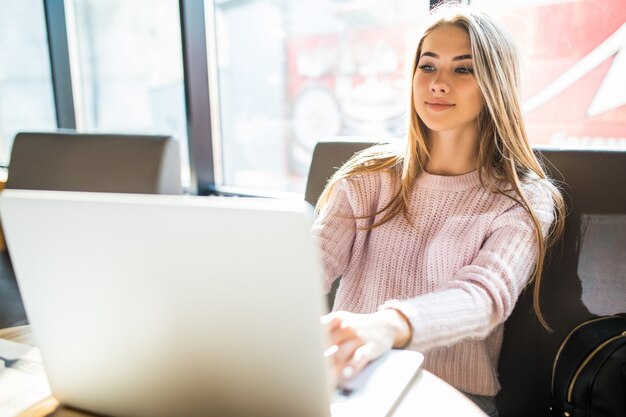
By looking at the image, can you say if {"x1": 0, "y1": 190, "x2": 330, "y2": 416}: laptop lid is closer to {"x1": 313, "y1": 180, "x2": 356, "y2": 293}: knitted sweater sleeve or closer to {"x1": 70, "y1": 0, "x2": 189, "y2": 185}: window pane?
{"x1": 313, "y1": 180, "x2": 356, "y2": 293}: knitted sweater sleeve

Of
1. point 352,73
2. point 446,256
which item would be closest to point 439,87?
point 446,256

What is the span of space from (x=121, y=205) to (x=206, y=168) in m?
2.31

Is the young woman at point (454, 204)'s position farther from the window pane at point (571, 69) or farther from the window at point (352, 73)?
the window pane at point (571, 69)

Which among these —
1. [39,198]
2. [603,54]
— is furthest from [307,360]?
[603,54]

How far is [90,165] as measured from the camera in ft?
5.98

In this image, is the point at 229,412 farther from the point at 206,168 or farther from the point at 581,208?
the point at 206,168

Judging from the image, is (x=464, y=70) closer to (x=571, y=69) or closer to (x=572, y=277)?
(x=572, y=277)

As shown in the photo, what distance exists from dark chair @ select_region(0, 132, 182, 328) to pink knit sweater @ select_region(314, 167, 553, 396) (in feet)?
2.09

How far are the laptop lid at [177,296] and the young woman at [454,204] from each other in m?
0.52

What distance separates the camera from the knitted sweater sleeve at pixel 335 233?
4.20 ft

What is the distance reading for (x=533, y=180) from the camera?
1.14 metres

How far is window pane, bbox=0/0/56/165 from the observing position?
381 centimetres


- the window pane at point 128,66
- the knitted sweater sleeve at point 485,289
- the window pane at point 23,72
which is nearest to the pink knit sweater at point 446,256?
the knitted sweater sleeve at point 485,289

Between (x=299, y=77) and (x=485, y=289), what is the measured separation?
84.6 inches
